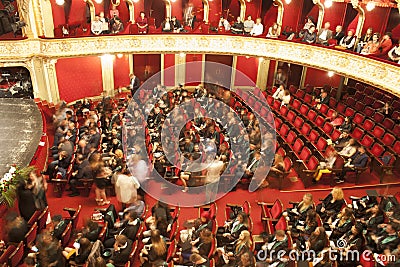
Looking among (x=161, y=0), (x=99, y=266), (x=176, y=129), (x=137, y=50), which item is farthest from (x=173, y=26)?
(x=99, y=266)

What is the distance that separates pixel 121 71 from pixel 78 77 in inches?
74.1

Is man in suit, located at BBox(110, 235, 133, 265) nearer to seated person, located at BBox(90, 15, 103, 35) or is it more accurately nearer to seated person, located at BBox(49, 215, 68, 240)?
seated person, located at BBox(49, 215, 68, 240)

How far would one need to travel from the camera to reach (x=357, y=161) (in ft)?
25.0

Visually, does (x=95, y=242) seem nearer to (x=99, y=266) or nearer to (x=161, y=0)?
(x=99, y=266)

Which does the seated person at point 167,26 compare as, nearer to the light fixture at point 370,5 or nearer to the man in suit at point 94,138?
the man in suit at point 94,138

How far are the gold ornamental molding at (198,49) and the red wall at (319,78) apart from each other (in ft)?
11.0

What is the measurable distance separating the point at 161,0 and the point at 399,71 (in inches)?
366

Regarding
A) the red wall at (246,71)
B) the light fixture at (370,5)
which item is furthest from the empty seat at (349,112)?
the red wall at (246,71)

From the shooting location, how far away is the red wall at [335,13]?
11820mm

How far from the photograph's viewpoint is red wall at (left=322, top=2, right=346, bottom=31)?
1182 cm

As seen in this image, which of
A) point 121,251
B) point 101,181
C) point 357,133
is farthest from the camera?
point 357,133
